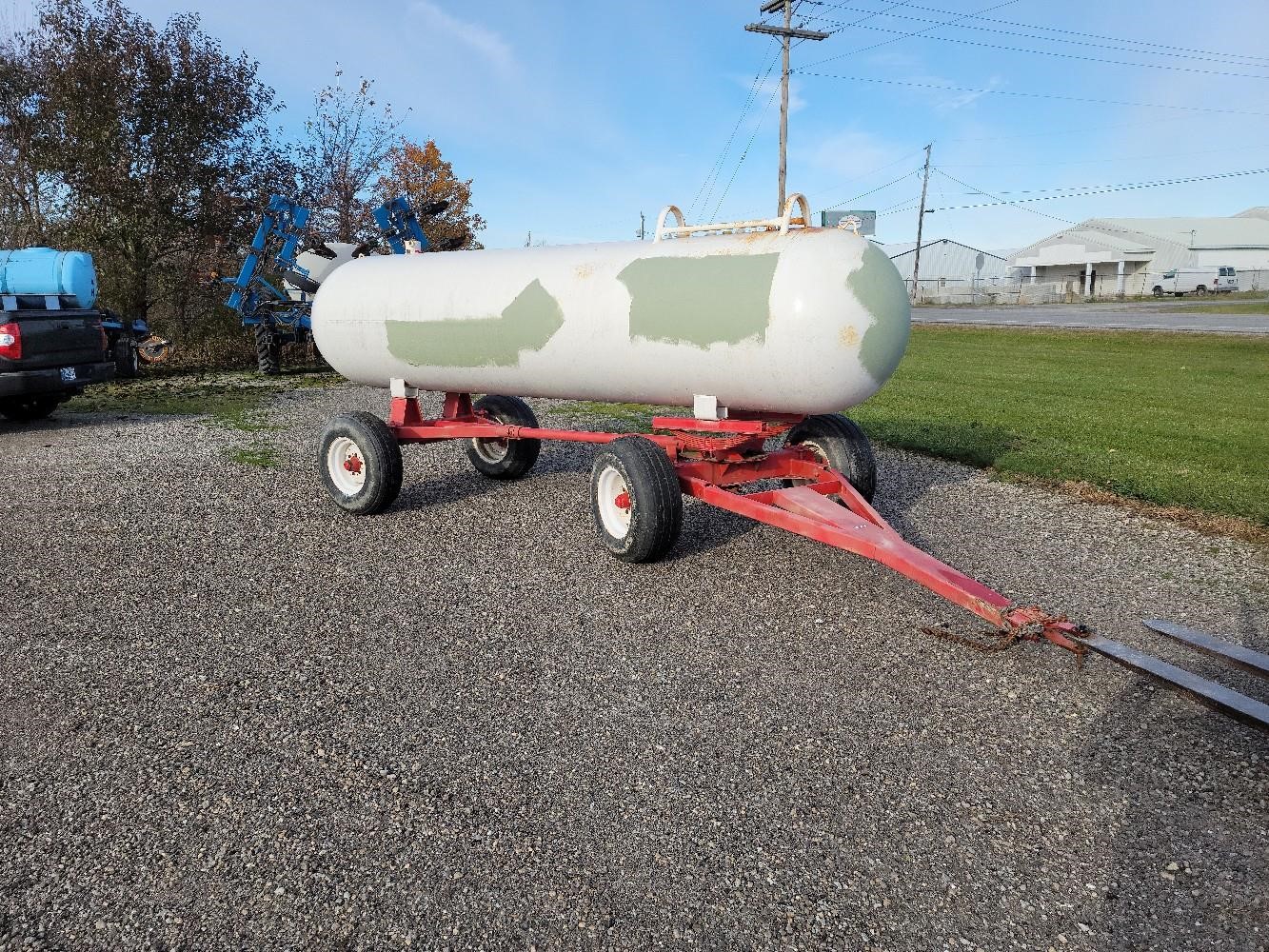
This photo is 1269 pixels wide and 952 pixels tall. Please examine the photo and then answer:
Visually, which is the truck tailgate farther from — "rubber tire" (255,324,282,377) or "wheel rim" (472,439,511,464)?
"rubber tire" (255,324,282,377)

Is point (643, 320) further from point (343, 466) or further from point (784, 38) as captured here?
point (784, 38)

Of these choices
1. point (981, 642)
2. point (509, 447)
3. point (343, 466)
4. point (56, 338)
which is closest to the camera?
point (981, 642)

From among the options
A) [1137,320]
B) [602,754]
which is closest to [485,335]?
[602,754]

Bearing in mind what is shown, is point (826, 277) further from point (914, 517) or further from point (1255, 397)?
point (1255, 397)

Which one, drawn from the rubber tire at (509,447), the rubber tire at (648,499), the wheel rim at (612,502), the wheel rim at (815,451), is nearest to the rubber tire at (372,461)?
the rubber tire at (509,447)

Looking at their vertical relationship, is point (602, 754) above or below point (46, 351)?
below

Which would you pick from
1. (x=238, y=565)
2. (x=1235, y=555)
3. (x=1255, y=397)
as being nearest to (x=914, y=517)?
(x=1235, y=555)

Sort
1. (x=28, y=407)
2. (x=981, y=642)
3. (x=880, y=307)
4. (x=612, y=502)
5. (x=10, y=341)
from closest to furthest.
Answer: (x=981, y=642) < (x=880, y=307) < (x=612, y=502) < (x=10, y=341) < (x=28, y=407)

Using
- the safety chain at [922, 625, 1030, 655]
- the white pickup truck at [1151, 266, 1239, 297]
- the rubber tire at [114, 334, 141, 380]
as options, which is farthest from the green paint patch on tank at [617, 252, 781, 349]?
the white pickup truck at [1151, 266, 1239, 297]

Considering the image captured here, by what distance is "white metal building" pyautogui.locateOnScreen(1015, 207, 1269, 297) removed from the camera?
201 ft

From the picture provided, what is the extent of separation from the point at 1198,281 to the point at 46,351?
65.7 meters

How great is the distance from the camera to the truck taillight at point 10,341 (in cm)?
902

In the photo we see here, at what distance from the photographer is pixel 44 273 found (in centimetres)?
1141

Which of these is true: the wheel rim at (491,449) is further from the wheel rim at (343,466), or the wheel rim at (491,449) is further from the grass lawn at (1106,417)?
the grass lawn at (1106,417)
